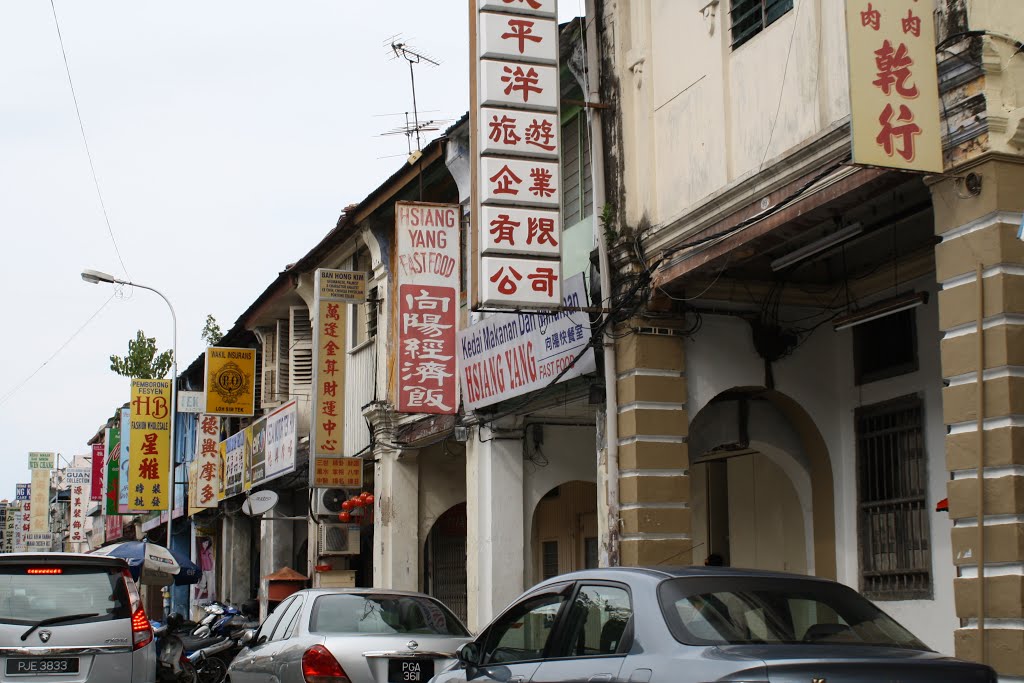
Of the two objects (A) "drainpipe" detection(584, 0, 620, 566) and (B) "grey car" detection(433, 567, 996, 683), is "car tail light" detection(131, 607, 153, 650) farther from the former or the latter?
(B) "grey car" detection(433, 567, 996, 683)

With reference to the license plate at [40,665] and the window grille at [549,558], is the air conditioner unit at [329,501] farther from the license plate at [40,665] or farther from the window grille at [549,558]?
the license plate at [40,665]

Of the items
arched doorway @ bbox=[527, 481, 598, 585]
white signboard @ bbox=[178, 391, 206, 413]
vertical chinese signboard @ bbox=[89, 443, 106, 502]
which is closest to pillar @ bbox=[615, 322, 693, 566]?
arched doorway @ bbox=[527, 481, 598, 585]

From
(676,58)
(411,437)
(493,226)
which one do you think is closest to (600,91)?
(676,58)

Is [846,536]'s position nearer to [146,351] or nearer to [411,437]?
[411,437]

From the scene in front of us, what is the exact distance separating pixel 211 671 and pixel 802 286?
1030 cm

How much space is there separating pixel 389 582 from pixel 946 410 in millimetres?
11932

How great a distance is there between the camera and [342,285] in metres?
20.8

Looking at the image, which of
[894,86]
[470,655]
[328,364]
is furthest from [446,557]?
[894,86]

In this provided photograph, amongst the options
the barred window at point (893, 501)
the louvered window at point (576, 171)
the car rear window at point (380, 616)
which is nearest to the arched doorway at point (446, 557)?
the louvered window at point (576, 171)

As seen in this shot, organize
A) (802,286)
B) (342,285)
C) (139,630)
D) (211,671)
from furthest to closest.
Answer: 1. (342,285)
2. (211,671)
3. (802,286)
4. (139,630)

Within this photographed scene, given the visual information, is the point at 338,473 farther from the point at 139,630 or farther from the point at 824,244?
the point at 824,244

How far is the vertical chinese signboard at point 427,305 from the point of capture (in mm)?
15977

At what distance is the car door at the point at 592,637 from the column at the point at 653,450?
495 centimetres

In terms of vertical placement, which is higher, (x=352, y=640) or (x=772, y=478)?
(x=772, y=478)
